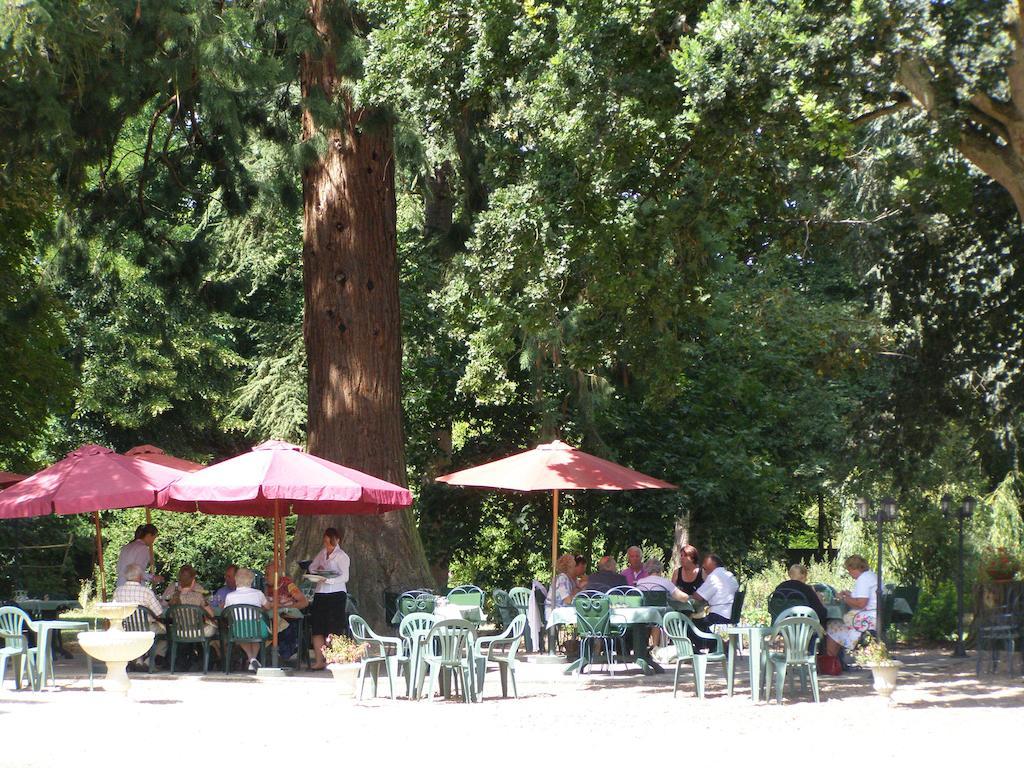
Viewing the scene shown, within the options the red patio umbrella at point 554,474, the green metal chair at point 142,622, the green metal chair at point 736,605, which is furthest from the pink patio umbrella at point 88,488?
the green metal chair at point 736,605

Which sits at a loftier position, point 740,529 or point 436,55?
point 436,55

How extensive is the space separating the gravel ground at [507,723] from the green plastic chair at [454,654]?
248mm

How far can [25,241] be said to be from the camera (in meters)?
24.0

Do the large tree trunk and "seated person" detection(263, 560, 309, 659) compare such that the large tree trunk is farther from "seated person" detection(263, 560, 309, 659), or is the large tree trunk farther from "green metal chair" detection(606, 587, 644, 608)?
"green metal chair" detection(606, 587, 644, 608)

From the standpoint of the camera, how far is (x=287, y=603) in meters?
15.1

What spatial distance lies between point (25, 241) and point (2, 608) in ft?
41.0

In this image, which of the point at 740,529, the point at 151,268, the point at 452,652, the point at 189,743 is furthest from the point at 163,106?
the point at 740,529

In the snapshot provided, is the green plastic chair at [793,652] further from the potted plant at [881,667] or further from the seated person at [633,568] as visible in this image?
the seated person at [633,568]

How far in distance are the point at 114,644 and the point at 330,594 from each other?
Result: 3239 mm

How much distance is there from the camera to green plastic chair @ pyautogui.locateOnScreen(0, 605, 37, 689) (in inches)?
502

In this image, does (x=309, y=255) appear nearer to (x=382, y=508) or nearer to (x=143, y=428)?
(x=382, y=508)

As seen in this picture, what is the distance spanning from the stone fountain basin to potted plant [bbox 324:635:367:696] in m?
1.67

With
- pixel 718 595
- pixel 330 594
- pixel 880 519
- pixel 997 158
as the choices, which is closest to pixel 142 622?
pixel 330 594

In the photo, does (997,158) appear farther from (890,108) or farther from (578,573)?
(578,573)
